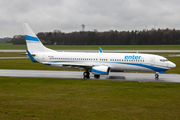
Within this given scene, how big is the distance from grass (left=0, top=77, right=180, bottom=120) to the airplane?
506 cm

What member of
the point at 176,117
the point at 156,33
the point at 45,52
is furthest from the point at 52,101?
the point at 156,33

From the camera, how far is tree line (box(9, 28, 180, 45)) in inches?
6491

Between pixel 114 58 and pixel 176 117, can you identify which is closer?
pixel 176 117

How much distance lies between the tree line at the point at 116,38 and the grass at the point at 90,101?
145009mm

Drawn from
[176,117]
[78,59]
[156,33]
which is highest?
[156,33]

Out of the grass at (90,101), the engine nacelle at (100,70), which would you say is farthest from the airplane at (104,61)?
the grass at (90,101)

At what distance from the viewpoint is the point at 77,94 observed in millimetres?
21000

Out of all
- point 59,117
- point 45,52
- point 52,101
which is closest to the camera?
point 59,117

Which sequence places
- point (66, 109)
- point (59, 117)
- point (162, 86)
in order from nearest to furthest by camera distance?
point (59, 117) < point (66, 109) < point (162, 86)

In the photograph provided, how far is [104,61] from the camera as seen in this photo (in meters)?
32.3

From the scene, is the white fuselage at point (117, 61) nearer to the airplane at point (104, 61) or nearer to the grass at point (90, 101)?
the airplane at point (104, 61)

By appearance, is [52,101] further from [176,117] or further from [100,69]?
[100,69]

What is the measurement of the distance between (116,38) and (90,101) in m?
163

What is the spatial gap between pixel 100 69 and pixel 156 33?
490 feet
